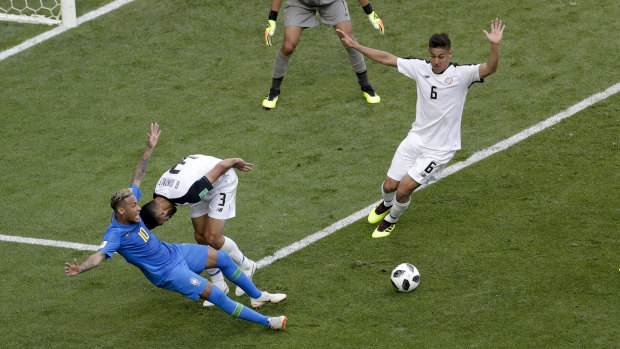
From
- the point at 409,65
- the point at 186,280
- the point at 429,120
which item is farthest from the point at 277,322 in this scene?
the point at 409,65

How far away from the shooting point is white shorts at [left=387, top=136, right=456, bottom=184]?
8578 mm

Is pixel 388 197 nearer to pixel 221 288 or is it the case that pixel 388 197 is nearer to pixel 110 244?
pixel 221 288

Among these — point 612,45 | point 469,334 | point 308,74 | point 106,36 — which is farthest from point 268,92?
point 469,334

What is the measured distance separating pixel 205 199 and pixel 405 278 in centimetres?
196

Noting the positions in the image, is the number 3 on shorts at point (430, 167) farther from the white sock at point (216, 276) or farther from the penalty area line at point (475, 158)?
→ the white sock at point (216, 276)

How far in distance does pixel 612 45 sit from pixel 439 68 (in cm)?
458

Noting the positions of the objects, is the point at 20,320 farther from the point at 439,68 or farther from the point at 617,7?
the point at 617,7

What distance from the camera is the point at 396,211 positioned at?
29.0 ft

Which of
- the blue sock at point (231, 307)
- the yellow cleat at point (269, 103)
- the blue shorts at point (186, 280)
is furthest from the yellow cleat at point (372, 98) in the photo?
the blue sock at point (231, 307)

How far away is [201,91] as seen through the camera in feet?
39.7

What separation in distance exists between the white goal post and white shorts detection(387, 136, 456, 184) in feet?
23.0

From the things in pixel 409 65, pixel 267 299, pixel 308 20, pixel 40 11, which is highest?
pixel 409 65

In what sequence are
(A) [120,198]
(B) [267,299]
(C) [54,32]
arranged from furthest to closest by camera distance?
(C) [54,32] → (B) [267,299] → (A) [120,198]

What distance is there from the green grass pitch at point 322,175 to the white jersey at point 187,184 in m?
1.02
